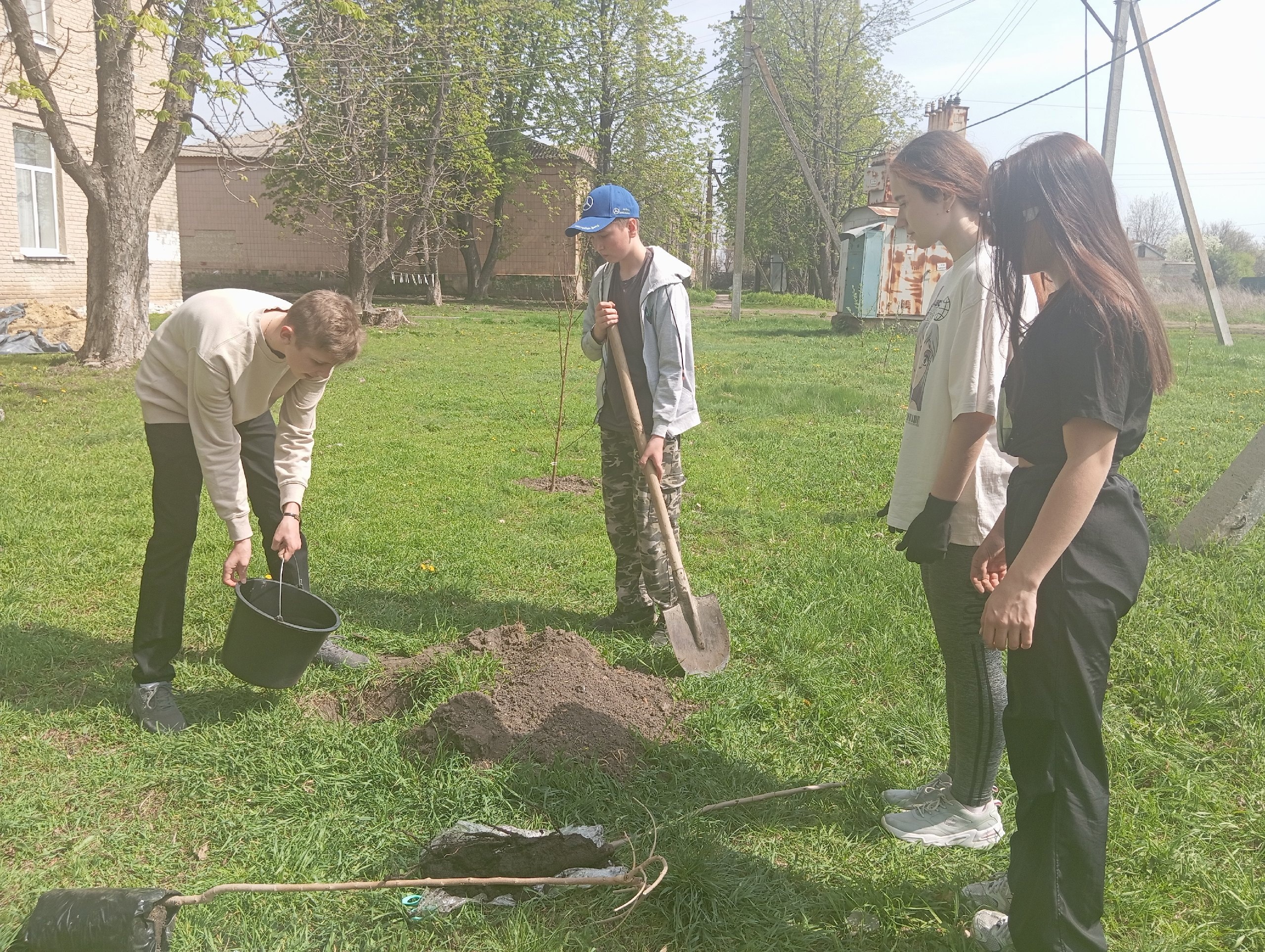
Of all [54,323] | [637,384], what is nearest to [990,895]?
[637,384]

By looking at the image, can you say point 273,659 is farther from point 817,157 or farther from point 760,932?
point 817,157

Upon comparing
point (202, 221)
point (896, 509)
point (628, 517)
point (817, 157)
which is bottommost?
point (628, 517)

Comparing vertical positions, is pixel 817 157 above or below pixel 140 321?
above

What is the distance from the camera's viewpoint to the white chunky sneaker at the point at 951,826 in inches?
113

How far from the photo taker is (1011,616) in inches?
78.9

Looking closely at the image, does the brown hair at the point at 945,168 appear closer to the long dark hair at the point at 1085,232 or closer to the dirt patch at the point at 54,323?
the long dark hair at the point at 1085,232

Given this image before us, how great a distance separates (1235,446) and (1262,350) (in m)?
9.93

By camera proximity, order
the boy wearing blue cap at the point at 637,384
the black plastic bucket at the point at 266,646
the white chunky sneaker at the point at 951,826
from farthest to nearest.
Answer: the boy wearing blue cap at the point at 637,384
the black plastic bucket at the point at 266,646
the white chunky sneaker at the point at 951,826

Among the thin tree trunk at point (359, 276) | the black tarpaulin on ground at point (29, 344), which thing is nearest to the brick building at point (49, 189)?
the black tarpaulin on ground at point (29, 344)

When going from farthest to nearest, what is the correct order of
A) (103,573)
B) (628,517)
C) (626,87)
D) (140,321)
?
(626,87) < (140,321) < (103,573) < (628,517)

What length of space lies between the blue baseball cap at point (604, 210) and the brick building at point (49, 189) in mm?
15301

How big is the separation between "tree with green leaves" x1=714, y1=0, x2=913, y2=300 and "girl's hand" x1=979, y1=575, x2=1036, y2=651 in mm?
36058

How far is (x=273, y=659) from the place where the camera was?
3330 millimetres

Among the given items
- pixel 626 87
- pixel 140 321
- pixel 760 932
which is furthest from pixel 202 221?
pixel 760 932
